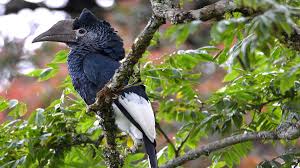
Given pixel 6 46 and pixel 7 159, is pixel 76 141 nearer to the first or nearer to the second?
pixel 7 159

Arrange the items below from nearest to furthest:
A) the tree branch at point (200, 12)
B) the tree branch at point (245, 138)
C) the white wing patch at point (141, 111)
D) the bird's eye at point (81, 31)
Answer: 1. the tree branch at point (200, 12)
2. the tree branch at point (245, 138)
3. the white wing patch at point (141, 111)
4. the bird's eye at point (81, 31)

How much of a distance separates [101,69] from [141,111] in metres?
0.32

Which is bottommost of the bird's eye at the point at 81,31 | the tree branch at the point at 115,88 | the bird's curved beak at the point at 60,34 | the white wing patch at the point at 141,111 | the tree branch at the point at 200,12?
the white wing patch at the point at 141,111

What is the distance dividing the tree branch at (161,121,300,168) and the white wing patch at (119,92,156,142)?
0.22 metres

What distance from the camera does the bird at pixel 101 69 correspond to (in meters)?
3.12

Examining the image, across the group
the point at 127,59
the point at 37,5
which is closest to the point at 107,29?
the point at 127,59

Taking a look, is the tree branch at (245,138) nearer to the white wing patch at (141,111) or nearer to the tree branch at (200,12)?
the white wing patch at (141,111)

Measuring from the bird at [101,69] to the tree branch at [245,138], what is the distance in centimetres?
16

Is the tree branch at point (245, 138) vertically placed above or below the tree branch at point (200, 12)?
below

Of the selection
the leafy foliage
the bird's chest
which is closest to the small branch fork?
the leafy foliage

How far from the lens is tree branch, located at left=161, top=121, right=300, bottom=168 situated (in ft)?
8.36

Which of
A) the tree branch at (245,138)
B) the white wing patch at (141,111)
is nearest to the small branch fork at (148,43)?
the tree branch at (245,138)

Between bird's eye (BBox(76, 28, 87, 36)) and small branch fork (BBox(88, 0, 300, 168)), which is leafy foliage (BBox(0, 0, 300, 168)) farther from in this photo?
bird's eye (BBox(76, 28, 87, 36))

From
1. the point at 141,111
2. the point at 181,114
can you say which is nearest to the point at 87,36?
the point at 141,111
